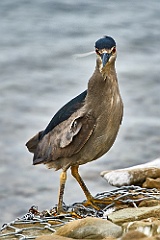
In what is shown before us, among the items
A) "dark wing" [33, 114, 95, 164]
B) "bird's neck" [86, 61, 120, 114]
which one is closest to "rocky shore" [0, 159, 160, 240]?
"dark wing" [33, 114, 95, 164]

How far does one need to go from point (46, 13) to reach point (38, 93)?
338cm

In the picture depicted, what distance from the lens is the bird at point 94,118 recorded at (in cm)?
536

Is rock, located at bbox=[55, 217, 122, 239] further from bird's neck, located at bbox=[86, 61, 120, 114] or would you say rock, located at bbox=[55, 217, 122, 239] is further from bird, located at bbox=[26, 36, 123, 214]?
bird's neck, located at bbox=[86, 61, 120, 114]

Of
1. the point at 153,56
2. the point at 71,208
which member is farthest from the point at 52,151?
the point at 153,56

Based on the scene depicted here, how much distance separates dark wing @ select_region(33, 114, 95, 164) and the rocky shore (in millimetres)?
353

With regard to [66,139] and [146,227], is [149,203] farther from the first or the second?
[146,227]

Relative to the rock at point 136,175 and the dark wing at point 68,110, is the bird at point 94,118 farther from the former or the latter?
the rock at point 136,175

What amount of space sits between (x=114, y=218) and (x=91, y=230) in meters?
0.35

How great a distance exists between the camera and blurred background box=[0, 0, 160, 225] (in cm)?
795

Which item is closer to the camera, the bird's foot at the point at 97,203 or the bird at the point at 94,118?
the bird at the point at 94,118

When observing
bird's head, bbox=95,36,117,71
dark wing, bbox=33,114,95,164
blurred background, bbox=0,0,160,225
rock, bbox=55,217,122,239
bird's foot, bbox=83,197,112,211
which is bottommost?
rock, bbox=55,217,122,239

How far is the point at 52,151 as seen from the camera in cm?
567

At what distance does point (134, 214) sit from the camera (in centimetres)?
510

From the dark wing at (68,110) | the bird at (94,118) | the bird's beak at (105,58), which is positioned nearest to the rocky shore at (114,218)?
the bird at (94,118)
